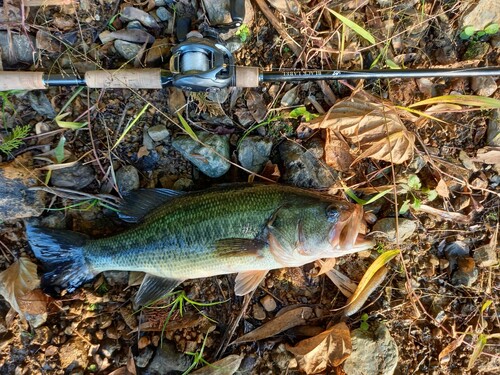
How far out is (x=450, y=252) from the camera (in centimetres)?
336

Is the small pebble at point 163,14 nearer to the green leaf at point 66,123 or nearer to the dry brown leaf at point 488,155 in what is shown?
the green leaf at point 66,123

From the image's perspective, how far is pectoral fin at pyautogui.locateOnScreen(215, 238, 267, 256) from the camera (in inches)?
111

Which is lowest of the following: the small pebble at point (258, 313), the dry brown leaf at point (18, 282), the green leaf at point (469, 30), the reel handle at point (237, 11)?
the small pebble at point (258, 313)

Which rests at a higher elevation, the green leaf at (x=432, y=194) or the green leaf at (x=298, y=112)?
the green leaf at (x=298, y=112)

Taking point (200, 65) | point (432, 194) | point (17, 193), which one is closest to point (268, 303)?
point (432, 194)

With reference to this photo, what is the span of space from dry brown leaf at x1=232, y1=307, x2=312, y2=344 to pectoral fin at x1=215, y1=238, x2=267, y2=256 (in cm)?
72

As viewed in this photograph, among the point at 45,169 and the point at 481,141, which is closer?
the point at 45,169

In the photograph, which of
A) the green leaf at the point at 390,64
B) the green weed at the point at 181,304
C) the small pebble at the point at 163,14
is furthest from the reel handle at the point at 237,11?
the green weed at the point at 181,304

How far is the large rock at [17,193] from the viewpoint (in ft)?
9.97

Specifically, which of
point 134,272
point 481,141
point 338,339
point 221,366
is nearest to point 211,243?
point 134,272

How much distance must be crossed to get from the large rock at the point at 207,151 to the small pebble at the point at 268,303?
109 cm

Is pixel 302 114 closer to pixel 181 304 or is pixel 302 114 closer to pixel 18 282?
pixel 181 304

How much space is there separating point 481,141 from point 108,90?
311cm

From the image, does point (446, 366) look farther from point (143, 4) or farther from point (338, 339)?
point (143, 4)
